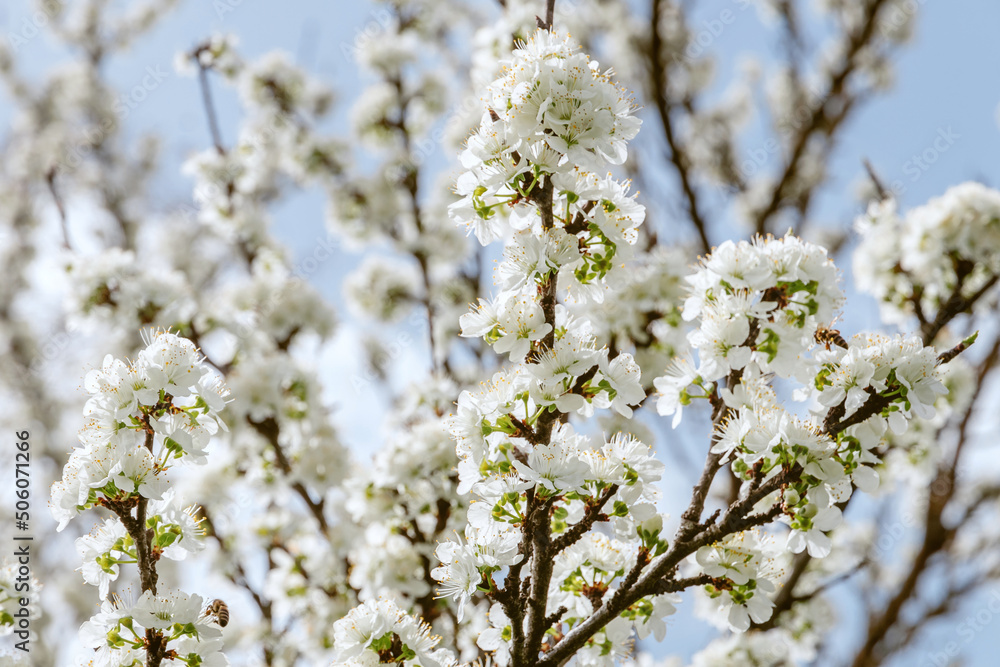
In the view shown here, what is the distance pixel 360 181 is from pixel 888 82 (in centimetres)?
722

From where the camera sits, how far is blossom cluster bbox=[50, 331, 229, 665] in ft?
6.65

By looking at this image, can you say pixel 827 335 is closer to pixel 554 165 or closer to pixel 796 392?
pixel 796 392

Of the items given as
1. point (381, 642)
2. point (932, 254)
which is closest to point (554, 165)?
point (381, 642)

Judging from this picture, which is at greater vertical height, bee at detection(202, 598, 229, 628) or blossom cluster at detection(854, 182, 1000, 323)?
blossom cluster at detection(854, 182, 1000, 323)

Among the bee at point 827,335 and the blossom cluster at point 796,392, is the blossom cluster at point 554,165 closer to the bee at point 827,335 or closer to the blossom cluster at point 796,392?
the blossom cluster at point 796,392

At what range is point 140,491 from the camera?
2.04 m

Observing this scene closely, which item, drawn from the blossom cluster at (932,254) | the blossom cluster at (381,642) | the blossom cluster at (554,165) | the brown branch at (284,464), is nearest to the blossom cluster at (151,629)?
the blossom cluster at (381,642)

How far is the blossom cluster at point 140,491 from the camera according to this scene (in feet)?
6.65

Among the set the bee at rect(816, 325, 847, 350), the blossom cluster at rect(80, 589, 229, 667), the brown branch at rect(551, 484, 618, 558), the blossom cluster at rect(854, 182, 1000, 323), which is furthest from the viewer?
the blossom cluster at rect(854, 182, 1000, 323)

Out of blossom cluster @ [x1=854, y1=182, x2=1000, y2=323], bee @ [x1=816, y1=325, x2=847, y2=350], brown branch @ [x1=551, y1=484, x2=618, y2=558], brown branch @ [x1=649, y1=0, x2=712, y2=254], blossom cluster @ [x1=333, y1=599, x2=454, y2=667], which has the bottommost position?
blossom cluster @ [x1=333, y1=599, x2=454, y2=667]

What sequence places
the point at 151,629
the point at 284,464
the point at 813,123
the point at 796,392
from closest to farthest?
the point at 151,629
the point at 796,392
the point at 284,464
the point at 813,123

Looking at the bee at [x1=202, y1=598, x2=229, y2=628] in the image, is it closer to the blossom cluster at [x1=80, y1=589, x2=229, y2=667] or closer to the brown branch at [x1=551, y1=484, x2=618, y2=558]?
the blossom cluster at [x1=80, y1=589, x2=229, y2=667]

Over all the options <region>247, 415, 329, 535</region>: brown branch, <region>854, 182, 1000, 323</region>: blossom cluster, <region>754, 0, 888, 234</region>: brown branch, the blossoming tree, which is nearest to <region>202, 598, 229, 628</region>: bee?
the blossoming tree

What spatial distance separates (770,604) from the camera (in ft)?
7.36
